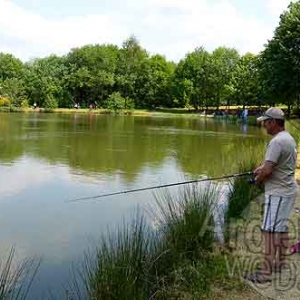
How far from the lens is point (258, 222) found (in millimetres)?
7609

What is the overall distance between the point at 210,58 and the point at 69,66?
2249cm

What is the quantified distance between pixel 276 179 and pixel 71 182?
28.2 feet

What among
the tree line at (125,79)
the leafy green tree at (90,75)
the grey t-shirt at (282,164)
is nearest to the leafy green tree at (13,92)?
the tree line at (125,79)

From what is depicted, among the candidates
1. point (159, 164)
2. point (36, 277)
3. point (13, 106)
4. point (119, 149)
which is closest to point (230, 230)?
point (36, 277)

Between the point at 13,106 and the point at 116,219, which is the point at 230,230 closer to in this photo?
the point at 116,219

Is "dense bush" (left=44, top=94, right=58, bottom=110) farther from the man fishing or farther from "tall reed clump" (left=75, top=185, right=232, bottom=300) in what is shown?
the man fishing

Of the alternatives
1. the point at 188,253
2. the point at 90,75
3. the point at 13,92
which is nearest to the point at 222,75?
the point at 90,75

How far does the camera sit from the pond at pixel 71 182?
24.2 ft

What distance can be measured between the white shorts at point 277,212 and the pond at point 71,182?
2543mm

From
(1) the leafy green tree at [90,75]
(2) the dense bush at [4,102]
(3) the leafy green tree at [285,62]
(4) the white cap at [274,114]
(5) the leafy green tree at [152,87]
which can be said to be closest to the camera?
(4) the white cap at [274,114]

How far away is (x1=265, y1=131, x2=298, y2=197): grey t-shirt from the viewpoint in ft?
15.6

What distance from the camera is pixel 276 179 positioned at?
16.0ft

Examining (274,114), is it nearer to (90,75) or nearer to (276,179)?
(276,179)

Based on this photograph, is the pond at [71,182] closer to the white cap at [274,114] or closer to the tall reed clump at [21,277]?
the tall reed clump at [21,277]
